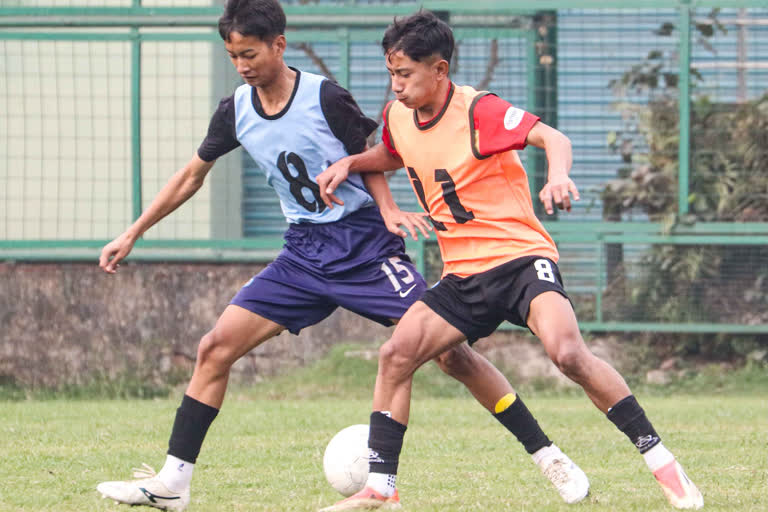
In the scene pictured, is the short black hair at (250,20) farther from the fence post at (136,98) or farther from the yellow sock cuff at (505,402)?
the fence post at (136,98)

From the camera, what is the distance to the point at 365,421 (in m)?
7.82

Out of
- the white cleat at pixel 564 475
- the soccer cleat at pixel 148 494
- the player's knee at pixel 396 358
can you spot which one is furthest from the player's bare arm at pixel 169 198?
the white cleat at pixel 564 475

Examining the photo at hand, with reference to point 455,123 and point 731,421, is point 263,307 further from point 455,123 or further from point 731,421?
point 731,421

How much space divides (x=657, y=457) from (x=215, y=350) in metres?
1.77

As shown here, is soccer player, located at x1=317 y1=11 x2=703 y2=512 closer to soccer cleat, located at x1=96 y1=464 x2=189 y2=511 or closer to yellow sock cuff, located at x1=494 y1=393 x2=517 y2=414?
yellow sock cuff, located at x1=494 y1=393 x2=517 y2=414

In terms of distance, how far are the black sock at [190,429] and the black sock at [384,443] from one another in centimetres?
69

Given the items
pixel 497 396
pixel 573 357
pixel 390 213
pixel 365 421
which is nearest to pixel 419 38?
pixel 390 213

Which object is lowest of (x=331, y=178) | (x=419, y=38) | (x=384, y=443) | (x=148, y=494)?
(x=148, y=494)

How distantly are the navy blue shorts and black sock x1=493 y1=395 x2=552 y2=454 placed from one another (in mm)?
588

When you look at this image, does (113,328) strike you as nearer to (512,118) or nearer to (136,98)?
(136,98)

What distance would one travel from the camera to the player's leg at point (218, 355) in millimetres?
4895

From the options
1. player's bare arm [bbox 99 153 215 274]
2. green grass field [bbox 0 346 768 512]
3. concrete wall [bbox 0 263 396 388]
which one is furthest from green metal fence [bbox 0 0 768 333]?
player's bare arm [bbox 99 153 215 274]

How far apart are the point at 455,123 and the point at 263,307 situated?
3.54 feet

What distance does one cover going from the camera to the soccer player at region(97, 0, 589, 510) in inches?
198
